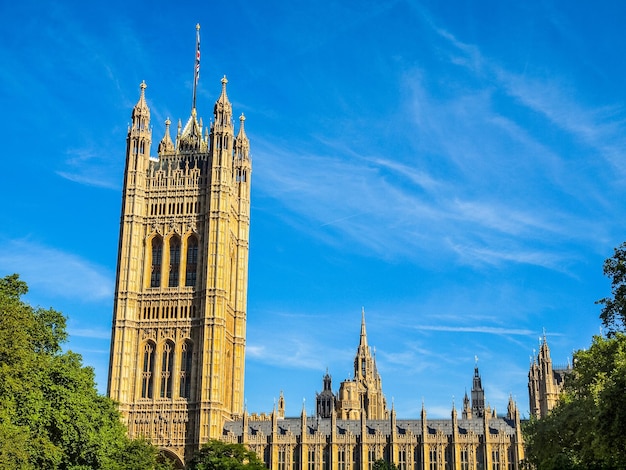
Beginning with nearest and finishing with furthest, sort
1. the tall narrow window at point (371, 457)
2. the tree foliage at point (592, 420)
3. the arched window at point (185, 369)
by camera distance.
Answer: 1. the tree foliage at point (592, 420)
2. the tall narrow window at point (371, 457)
3. the arched window at point (185, 369)

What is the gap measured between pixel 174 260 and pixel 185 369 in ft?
43.5

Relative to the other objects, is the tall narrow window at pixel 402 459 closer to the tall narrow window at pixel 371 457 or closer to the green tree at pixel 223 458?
the tall narrow window at pixel 371 457

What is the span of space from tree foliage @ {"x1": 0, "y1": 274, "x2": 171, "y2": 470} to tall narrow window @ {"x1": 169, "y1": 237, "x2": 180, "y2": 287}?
42.2m

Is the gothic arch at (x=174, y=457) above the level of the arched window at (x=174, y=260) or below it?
below

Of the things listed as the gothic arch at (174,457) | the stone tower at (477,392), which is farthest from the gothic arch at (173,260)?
the stone tower at (477,392)

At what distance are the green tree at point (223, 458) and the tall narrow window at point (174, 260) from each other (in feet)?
88.2

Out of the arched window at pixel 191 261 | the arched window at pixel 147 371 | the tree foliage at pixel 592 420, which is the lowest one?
the tree foliage at pixel 592 420

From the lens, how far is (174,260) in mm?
106625

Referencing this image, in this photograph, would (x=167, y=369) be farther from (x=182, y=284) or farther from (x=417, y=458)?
(x=417, y=458)

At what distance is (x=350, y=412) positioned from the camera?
141000 mm

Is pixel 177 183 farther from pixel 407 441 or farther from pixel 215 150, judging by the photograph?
pixel 407 441


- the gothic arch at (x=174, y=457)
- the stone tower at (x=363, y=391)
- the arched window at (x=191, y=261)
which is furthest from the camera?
the stone tower at (x=363, y=391)

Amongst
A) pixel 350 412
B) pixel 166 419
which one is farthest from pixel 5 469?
pixel 350 412

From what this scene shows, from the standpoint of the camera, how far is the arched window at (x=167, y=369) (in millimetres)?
101062
